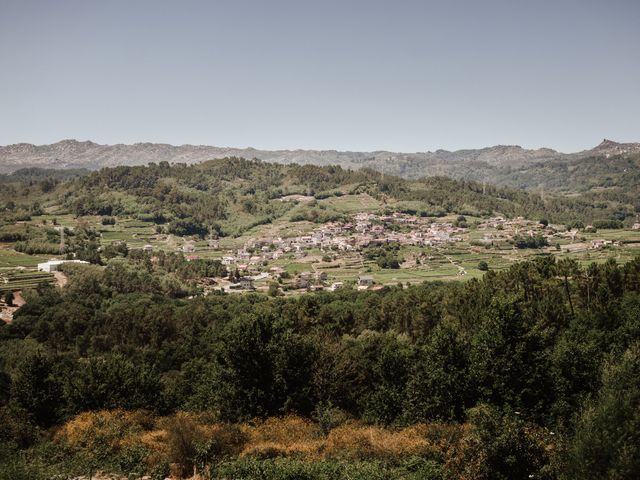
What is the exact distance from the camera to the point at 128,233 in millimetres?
118625

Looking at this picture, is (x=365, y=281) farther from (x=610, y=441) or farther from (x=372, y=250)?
(x=610, y=441)

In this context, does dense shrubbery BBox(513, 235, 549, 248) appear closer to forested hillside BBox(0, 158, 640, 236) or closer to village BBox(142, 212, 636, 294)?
village BBox(142, 212, 636, 294)

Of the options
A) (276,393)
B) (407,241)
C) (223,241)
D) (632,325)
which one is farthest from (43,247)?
(632,325)

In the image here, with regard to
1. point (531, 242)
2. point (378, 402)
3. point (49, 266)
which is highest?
point (378, 402)

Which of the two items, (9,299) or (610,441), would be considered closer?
(610,441)

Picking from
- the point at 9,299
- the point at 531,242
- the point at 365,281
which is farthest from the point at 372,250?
the point at 9,299

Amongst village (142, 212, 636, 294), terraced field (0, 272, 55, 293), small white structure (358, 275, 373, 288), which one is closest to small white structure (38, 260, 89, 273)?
terraced field (0, 272, 55, 293)

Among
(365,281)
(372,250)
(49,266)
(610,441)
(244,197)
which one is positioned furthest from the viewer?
(244,197)

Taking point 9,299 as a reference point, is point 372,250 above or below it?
above

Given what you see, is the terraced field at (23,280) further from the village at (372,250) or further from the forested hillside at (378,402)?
the forested hillside at (378,402)

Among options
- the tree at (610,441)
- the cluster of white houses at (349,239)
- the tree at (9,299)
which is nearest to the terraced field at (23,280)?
the tree at (9,299)

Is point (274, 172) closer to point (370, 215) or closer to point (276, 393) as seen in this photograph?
point (370, 215)

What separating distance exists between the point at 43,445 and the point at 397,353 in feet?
45.0

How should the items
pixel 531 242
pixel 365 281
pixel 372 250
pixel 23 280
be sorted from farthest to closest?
pixel 372 250, pixel 531 242, pixel 365 281, pixel 23 280
